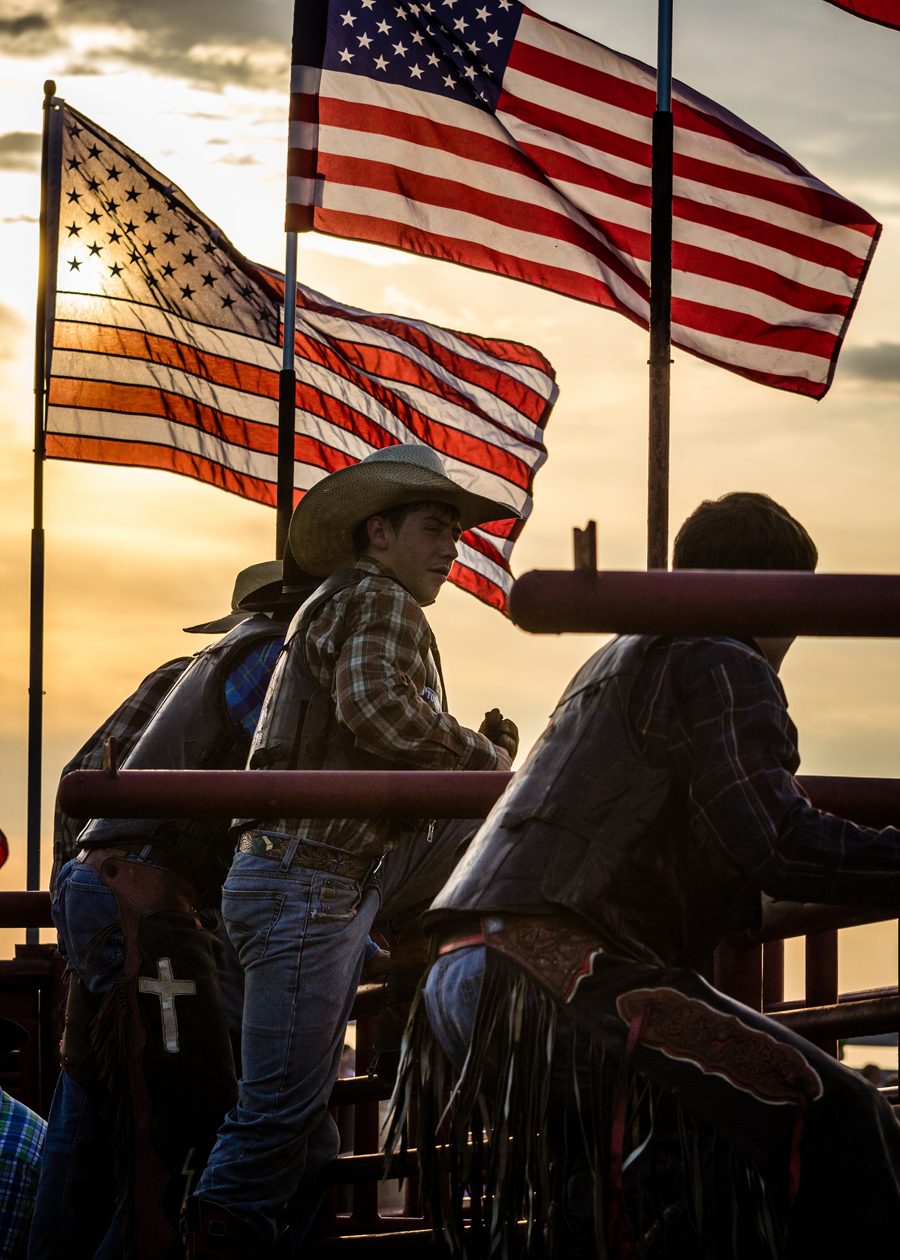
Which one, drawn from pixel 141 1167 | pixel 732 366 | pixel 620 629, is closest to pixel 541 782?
pixel 620 629

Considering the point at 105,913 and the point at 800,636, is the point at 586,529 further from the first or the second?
the point at 105,913

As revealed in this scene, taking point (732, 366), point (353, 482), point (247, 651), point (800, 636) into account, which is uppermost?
point (732, 366)

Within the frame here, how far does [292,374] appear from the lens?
9.24 meters

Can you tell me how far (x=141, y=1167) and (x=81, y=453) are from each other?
7480 mm

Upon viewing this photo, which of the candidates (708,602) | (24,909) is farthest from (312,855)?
(708,602)

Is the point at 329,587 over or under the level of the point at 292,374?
under

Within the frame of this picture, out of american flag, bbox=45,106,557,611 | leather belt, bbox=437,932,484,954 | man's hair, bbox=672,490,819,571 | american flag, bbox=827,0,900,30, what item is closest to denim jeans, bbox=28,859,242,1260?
leather belt, bbox=437,932,484,954

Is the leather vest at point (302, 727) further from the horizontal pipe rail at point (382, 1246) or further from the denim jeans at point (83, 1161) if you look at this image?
the horizontal pipe rail at point (382, 1246)

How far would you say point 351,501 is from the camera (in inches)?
158

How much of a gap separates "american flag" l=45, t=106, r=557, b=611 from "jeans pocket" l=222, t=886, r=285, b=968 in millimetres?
7266

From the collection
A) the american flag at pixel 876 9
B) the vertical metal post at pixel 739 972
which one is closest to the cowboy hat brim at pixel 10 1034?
the vertical metal post at pixel 739 972

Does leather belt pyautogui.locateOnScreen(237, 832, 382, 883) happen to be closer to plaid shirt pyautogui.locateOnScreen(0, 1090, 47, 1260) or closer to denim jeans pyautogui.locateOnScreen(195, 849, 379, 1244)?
denim jeans pyautogui.locateOnScreen(195, 849, 379, 1244)

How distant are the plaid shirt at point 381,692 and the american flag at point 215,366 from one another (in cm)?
703

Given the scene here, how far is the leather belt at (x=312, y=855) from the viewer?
359cm
